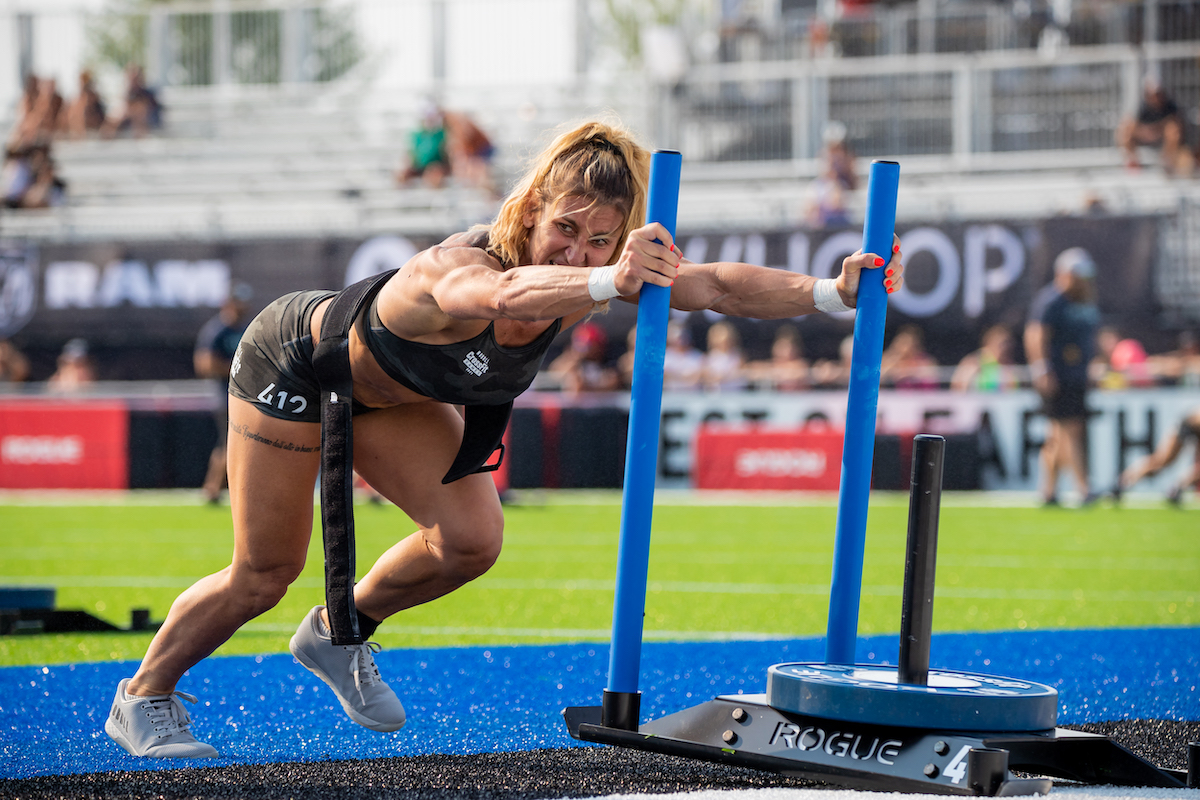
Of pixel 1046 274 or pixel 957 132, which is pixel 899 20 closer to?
pixel 957 132

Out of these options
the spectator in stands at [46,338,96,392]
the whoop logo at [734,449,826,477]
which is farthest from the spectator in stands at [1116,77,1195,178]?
the spectator in stands at [46,338,96,392]

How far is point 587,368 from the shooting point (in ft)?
57.8

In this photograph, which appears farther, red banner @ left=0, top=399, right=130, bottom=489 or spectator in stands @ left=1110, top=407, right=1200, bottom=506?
red banner @ left=0, top=399, right=130, bottom=489

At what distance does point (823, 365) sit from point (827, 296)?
46.0 ft

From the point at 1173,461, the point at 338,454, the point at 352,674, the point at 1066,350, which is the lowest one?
the point at 1173,461

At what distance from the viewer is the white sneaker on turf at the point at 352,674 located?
13.8ft

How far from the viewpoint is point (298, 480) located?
4.07m

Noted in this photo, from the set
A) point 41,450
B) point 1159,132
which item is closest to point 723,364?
point 1159,132

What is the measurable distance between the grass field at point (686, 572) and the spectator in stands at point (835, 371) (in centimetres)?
266

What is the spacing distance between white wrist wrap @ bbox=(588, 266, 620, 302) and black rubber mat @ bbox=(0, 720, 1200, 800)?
1.22 metres

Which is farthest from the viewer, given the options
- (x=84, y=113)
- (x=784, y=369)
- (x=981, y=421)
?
(x=84, y=113)

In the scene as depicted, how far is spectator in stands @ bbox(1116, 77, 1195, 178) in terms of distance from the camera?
59.3ft

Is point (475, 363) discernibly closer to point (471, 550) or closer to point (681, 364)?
point (471, 550)

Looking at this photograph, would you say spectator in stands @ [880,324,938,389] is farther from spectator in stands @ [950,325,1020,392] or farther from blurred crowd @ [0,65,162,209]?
blurred crowd @ [0,65,162,209]
